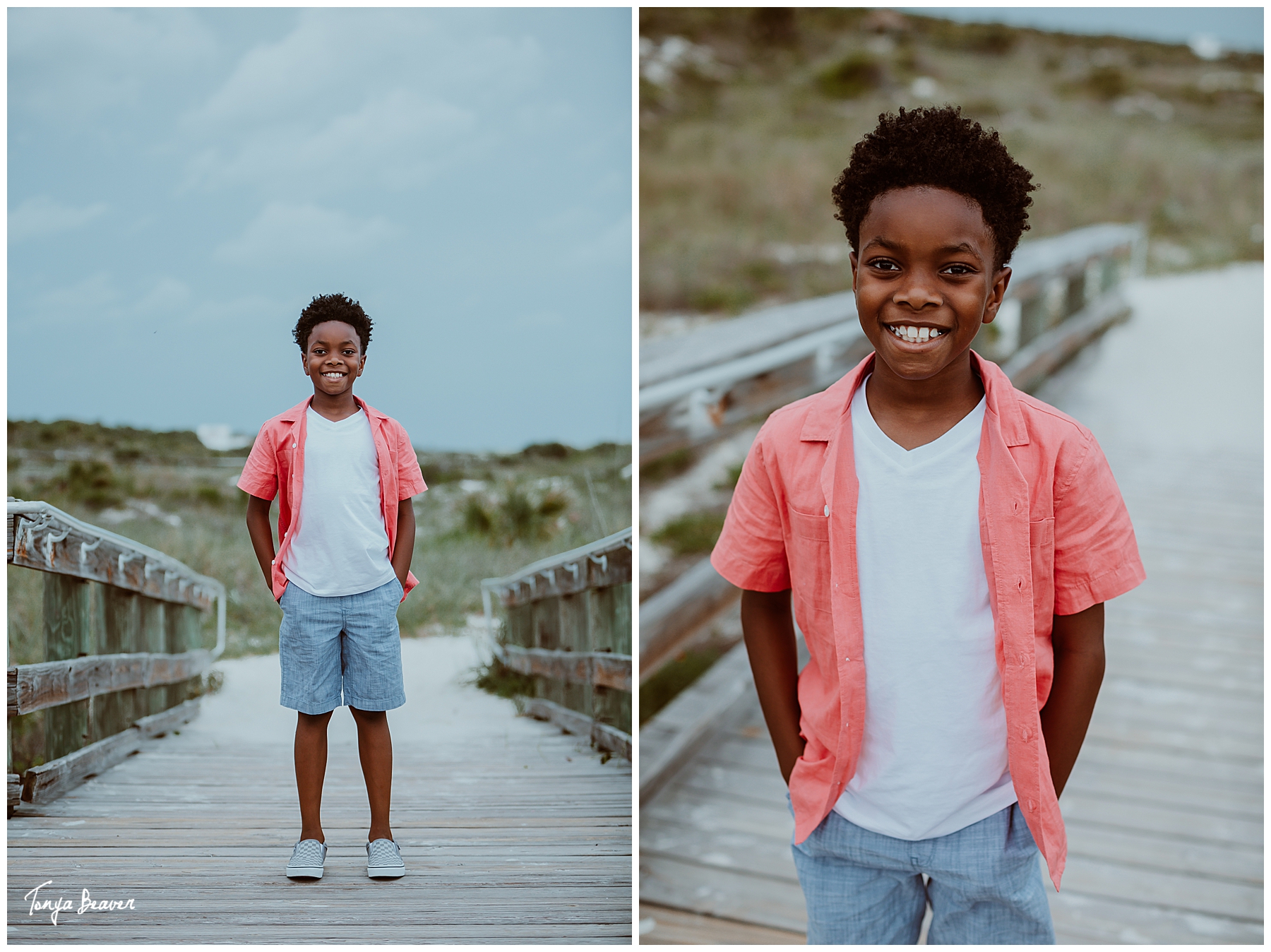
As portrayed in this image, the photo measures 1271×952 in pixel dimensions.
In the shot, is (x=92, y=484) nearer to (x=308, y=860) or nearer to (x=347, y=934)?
(x=308, y=860)

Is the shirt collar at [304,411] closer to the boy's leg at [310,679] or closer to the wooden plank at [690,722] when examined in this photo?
the boy's leg at [310,679]

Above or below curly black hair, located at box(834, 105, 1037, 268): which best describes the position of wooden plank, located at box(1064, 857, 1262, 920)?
below

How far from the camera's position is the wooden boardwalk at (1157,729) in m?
2.23

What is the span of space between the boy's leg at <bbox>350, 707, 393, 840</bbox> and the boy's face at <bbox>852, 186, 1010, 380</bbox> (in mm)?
1222

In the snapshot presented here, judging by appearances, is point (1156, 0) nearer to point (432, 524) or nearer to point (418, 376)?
point (418, 376)

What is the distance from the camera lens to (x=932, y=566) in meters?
1.35

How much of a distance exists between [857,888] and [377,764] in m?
0.94

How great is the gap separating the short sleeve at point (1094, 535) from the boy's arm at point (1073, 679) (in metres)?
0.05

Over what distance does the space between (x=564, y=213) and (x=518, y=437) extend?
1.48 feet

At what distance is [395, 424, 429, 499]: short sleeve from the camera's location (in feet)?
6.31

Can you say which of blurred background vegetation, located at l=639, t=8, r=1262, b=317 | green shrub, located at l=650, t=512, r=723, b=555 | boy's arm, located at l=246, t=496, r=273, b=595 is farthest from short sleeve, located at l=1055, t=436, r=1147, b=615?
green shrub, located at l=650, t=512, r=723, b=555

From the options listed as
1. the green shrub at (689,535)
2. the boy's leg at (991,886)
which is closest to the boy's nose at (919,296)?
the boy's leg at (991,886)

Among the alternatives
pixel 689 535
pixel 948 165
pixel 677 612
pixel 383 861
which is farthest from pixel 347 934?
pixel 689 535

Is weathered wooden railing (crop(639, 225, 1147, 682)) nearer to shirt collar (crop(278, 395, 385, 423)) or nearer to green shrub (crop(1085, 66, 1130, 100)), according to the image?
shirt collar (crop(278, 395, 385, 423))
